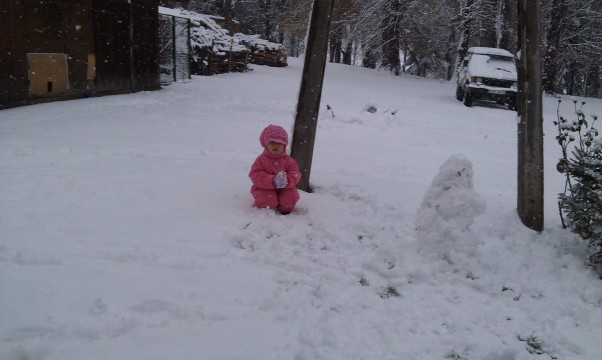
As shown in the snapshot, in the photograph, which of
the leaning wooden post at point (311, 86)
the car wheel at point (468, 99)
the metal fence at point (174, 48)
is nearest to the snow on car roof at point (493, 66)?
the car wheel at point (468, 99)

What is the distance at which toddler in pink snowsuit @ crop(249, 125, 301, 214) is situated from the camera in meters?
4.35

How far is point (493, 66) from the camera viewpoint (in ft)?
53.1

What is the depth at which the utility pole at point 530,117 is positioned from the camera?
4324mm

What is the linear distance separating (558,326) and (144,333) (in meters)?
2.72

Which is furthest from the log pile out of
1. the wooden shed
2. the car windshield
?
the car windshield

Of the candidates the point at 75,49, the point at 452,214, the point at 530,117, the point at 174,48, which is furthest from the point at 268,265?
the point at 174,48

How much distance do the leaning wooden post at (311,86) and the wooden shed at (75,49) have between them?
7.96 metres

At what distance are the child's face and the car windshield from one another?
1361cm

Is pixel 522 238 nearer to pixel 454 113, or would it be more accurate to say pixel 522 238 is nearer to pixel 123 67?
pixel 454 113

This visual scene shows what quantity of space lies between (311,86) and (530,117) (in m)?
2.28

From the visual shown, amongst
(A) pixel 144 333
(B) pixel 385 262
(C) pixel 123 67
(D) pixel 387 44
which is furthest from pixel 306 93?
(D) pixel 387 44

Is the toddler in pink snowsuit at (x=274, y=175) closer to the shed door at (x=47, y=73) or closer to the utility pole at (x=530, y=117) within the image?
the utility pole at (x=530, y=117)

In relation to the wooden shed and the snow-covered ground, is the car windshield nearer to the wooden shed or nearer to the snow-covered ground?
the snow-covered ground

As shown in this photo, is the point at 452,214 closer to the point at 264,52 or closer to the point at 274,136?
the point at 274,136
